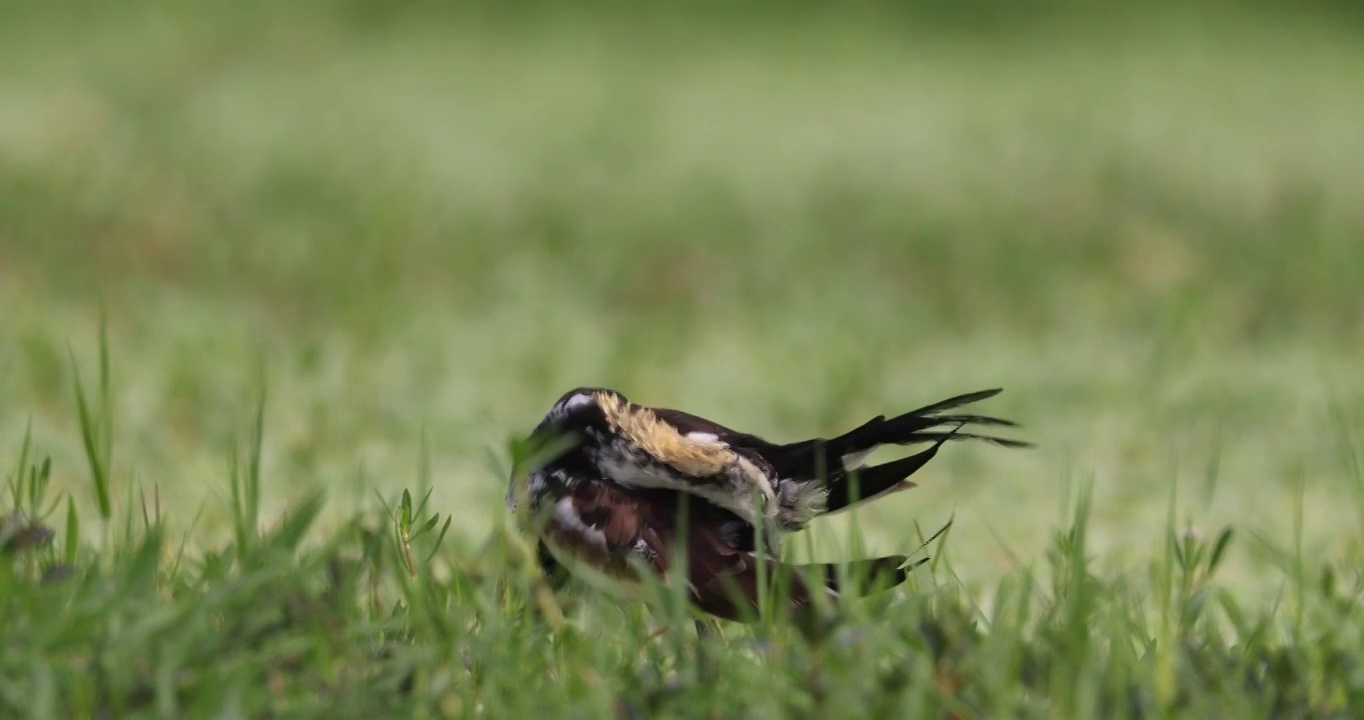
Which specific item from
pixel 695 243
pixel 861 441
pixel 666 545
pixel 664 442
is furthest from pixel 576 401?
pixel 695 243

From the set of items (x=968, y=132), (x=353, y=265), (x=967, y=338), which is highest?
(x=968, y=132)

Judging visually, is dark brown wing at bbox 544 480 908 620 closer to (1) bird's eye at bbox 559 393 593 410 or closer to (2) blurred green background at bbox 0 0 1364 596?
(1) bird's eye at bbox 559 393 593 410

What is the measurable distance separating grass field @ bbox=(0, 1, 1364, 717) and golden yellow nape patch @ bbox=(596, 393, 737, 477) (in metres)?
0.21

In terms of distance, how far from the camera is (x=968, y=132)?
7148 mm

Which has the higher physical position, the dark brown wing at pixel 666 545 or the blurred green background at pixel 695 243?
the blurred green background at pixel 695 243

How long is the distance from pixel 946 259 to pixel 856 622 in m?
4.55

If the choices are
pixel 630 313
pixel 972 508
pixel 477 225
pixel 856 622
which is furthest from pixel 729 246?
pixel 856 622

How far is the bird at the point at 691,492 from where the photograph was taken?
210 centimetres

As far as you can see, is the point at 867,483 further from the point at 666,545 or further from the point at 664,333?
the point at 664,333

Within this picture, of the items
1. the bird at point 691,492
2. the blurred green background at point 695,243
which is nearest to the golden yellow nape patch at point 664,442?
the bird at point 691,492

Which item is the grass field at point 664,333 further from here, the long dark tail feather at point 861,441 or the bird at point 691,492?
the long dark tail feather at point 861,441

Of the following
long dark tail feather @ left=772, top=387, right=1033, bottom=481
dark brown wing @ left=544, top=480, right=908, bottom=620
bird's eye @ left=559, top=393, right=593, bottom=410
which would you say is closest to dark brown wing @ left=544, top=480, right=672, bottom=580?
dark brown wing @ left=544, top=480, right=908, bottom=620

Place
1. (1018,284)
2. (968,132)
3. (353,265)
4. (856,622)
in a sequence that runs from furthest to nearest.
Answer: (968,132)
(1018,284)
(353,265)
(856,622)

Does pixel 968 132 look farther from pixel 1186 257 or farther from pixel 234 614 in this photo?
pixel 234 614
